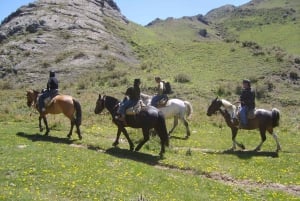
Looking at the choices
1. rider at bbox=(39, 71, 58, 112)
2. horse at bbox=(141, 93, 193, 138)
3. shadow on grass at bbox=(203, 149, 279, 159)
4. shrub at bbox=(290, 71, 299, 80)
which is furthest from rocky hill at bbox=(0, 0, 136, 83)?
shadow on grass at bbox=(203, 149, 279, 159)

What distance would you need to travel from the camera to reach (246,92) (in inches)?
945

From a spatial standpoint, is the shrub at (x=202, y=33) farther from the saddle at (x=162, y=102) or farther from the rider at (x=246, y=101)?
the rider at (x=246, y=101)

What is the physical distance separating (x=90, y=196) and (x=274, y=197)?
6799 mm

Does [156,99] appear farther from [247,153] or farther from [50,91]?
[247,153]

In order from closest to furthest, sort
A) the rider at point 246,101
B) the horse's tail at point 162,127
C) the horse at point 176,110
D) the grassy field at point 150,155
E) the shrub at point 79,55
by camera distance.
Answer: the grassy field at point 150,155 < the horse's tail at point 162,127 < the rider at point 246,101 < the horse at point 176,110 < the shrub at point 79,55

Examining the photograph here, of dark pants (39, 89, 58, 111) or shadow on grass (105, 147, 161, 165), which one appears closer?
shadow on grass (105, 147, 161, 165)

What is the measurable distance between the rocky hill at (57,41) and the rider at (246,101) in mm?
39575

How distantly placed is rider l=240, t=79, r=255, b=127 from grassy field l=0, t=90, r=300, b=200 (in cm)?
193

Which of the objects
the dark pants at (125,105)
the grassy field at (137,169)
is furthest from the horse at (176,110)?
the dark pants at (125,105)

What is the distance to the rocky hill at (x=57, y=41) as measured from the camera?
210 feet

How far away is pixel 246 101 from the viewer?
78.9 ft

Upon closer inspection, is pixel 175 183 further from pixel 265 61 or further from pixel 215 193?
pixel 265 61

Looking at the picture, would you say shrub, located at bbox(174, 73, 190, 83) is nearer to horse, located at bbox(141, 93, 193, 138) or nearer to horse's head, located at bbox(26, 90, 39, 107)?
horse, located at bbox(141, 93, 193, 138)

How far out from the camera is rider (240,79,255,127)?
24.0m
